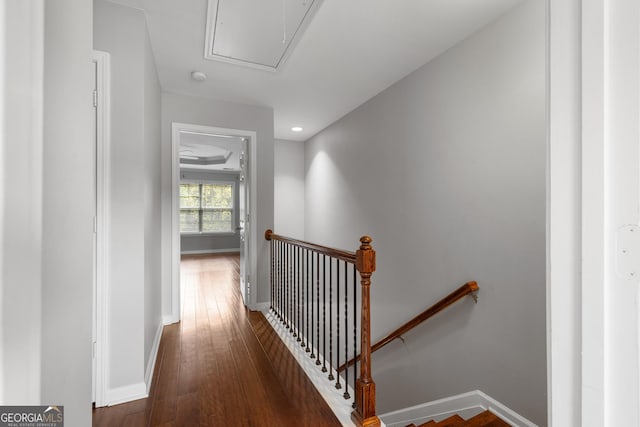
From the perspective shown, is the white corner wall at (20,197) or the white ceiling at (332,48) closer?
the white corner wall at (20,197)

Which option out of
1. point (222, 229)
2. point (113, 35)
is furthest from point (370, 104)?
point (222, 229)

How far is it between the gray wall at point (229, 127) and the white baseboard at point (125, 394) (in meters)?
1.23

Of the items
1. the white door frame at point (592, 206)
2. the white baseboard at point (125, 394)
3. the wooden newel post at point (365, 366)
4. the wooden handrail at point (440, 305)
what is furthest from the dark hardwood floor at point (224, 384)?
the white door frame at point (592, 206)

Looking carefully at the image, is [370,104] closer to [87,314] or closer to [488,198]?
[488,198]

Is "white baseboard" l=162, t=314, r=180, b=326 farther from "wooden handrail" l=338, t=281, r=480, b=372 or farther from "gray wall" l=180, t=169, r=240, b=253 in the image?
"gray wall" l=180, t=169, r=240, b=253

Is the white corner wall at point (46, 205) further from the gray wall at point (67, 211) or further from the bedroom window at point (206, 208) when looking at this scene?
the bedroom window at point (206, 208)

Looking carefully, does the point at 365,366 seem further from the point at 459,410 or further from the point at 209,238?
the point at 209,238

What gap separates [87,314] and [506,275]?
2.14 meters

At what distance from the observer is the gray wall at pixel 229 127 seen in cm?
292

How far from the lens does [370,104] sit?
322 cm

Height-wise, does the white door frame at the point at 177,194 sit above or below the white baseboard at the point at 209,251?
above

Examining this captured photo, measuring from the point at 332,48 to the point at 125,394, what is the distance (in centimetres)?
279

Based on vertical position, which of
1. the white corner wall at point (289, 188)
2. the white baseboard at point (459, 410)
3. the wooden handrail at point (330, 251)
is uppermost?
the white corner wall at point (289, 188)

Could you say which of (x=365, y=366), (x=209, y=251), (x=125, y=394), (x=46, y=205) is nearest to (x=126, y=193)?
(x=125, y=394)
